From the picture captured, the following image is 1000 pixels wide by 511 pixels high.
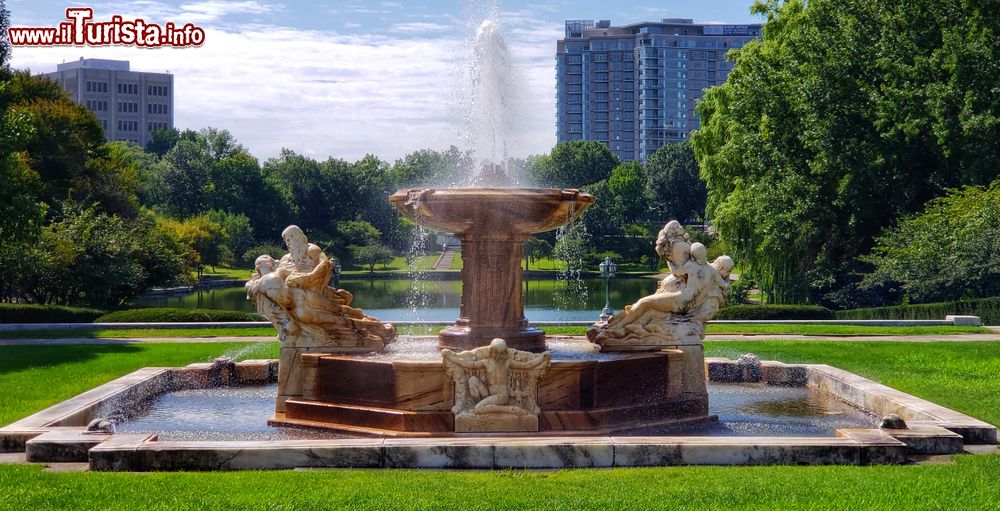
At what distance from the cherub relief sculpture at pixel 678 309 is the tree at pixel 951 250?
2197 cm

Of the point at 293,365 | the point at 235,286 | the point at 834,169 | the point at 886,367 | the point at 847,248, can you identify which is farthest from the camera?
the point at 235,286

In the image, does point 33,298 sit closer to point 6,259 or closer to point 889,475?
point 6,259

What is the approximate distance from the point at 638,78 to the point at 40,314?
133 meters

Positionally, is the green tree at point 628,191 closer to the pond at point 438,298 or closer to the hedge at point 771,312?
the pond at point 438,298

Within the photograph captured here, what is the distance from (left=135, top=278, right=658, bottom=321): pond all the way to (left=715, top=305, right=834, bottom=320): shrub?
5752 mm

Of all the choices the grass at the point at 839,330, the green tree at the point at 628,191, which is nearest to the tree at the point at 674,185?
the green tree at the point at 628,191

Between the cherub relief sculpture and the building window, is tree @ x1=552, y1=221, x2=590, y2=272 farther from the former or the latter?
the building window

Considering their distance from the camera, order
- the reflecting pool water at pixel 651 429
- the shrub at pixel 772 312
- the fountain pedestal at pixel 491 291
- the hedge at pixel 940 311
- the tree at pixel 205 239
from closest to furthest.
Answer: the reflecting pool water at pixel 651 429 < the fountain pedestal at pixel 491 291 < the hedge at pixel 940 311 < the shrub at pixel 772 312 < the tree at pixel 205 239

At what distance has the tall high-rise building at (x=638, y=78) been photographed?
156875 mm

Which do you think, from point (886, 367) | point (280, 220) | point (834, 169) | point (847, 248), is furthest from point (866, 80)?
point (280, 220)

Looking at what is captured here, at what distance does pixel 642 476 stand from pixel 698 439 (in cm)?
112

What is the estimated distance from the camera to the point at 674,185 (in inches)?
3994

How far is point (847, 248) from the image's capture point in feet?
135

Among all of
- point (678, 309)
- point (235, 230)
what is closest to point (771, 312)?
point (678, 309)
